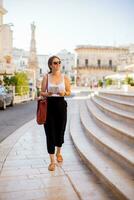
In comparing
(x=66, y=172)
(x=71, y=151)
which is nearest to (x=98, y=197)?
(x=66, y=172)

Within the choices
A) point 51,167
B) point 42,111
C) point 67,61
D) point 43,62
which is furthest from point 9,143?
point 67,61

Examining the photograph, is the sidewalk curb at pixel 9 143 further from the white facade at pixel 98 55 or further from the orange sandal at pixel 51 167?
the white facade at pixel 98 55

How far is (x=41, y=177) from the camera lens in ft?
16.6

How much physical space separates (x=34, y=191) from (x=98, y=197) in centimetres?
85

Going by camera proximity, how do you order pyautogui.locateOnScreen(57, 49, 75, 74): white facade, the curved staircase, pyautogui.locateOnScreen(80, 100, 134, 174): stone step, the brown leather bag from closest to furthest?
the curved staircase
pyautogui.locateOnScreen(80, 100, 134, 174): stone step
the brown leather bag
pyautogui.locateOnScreen(57, 49, 75, 74): white facade

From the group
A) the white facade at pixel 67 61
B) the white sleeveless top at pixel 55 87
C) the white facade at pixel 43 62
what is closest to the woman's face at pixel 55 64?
the white sleeveless top at pixel 55 87

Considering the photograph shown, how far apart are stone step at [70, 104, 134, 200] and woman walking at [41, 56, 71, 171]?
662 millimetres

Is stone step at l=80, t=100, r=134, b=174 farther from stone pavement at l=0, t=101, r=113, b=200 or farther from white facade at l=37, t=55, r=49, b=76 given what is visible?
white facade at l=37, t=55, r=49, b=76

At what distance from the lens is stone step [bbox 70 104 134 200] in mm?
4026

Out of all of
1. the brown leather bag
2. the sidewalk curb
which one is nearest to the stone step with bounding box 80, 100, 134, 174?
the brown leather bag

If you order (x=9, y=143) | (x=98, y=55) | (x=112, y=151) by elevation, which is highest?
(x=98, y=55)

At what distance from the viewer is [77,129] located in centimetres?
890

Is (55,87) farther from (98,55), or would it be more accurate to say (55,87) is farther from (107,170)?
(98,55)

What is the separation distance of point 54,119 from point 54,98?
342 millimetres
